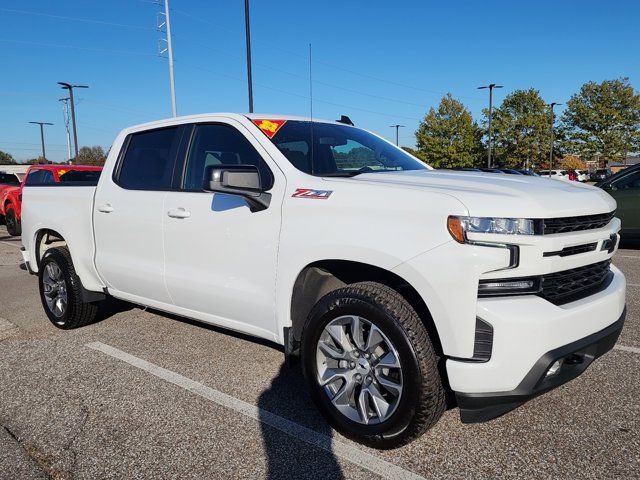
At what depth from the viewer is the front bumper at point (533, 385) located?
7.89 feet

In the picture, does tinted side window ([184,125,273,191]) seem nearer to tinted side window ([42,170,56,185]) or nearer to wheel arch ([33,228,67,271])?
wheel arch ([33,228,67,271])

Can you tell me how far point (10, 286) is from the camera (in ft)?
25.0

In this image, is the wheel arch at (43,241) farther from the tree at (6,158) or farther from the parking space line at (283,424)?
the tree at (6,158)

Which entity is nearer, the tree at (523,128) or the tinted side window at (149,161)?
the tinted side window at (149,161)

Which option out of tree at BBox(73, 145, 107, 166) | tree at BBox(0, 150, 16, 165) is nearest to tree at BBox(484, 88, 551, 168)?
tree at BBox(73, 145, 107, 166)

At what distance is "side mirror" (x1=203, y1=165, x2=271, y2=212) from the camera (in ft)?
9.96

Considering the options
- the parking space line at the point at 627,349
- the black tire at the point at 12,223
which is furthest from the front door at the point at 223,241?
the black tire at the point at 12,223

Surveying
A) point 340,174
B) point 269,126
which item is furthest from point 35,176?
point 340,174

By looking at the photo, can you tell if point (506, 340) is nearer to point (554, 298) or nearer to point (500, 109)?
point (554, 298)

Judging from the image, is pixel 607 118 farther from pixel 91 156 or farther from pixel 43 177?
pixel 91 156

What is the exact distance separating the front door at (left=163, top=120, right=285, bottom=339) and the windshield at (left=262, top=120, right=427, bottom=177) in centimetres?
22

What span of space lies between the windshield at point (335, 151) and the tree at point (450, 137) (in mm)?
43141

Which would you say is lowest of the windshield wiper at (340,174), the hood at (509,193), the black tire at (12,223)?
the black tire at (12,223)

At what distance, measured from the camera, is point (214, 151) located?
12.6 ft
